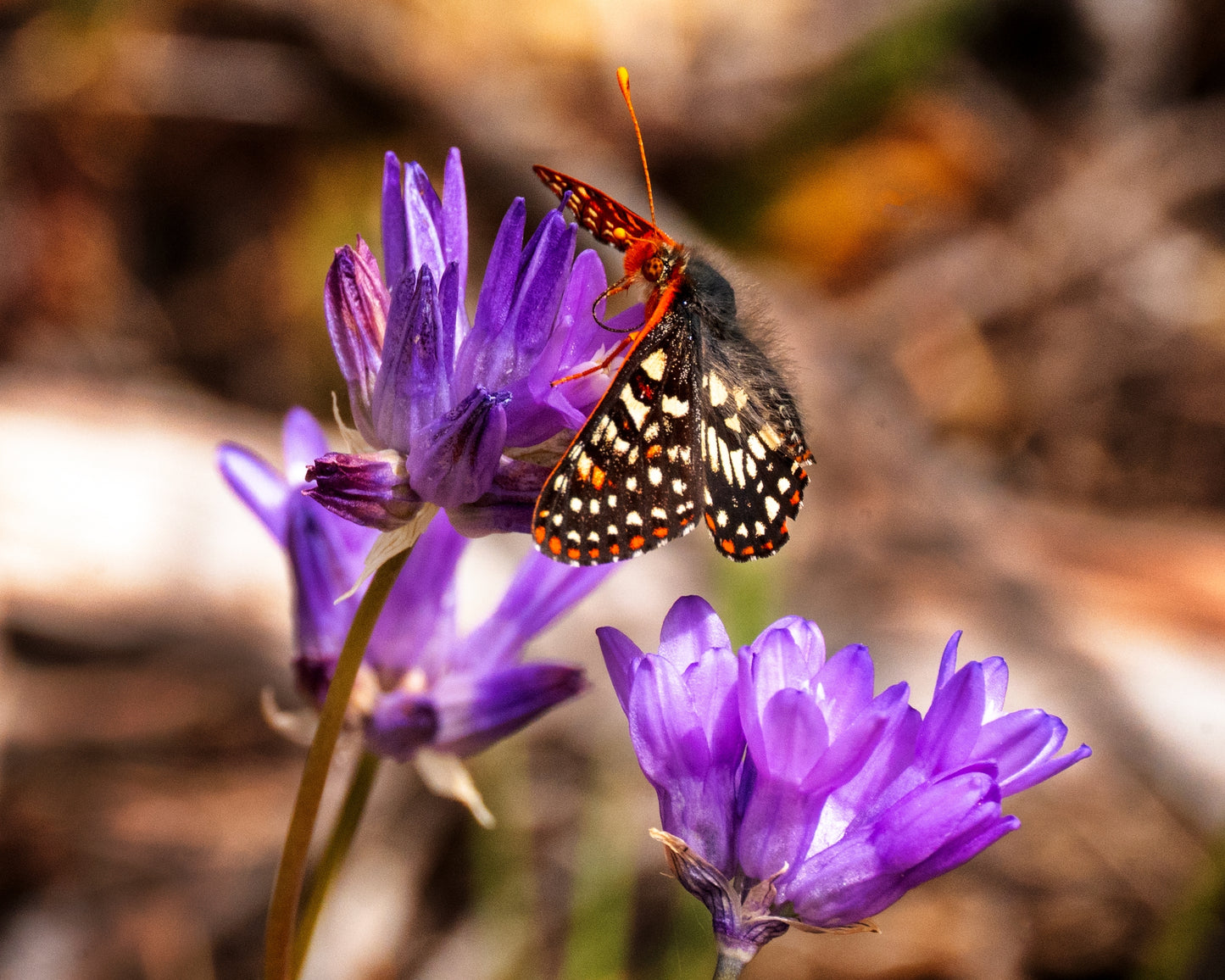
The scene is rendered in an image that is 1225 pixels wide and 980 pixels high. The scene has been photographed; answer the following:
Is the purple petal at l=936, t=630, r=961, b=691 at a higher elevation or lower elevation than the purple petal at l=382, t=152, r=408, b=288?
lower

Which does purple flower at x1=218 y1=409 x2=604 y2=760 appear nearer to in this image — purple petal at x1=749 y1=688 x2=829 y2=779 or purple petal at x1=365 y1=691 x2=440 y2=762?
purple petal at x1=365 y1=691 x2=440 y2=762

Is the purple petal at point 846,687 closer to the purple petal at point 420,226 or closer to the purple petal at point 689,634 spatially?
the purple petal at point 689,634

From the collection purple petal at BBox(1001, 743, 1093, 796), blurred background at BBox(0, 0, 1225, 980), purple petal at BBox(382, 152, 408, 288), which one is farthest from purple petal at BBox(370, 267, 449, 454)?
purple petal at BBox(1001, 743, 1093, 796)

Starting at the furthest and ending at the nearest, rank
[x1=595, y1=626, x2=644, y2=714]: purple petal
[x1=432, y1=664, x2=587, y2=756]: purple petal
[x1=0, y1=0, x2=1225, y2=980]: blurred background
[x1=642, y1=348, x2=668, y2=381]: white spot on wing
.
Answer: [x1=0, y1=0, x2=1225, y2=980]: blurred background → [x1=432, y1=664, x2=587, y2=756]: purple petal → [x1=642, y1=348, x2=668, y2=381]: white spot on wing → [x1=595, y1=626, x2=644, y2=714]: purple petal

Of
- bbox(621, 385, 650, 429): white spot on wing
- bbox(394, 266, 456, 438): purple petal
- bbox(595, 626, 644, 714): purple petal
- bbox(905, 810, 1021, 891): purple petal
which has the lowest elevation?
bbox(905, 810, 1021, 891): purple petal

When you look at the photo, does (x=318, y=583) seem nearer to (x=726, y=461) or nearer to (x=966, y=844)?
(x=726, y=461)

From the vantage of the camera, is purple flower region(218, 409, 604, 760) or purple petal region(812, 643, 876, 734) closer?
purple petal region(812, 643, 876, 734)

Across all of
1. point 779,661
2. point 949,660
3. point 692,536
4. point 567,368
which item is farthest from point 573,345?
point 692,536

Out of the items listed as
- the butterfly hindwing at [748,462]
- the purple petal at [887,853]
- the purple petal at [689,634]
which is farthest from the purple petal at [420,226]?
the purple petal at [887,853]
